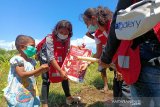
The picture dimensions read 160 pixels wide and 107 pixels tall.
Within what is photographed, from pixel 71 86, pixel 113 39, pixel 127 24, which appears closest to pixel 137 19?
pixel 127 24

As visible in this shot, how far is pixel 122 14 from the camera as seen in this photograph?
6.84 ft

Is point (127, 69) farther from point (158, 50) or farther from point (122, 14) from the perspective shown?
point (122, 14)

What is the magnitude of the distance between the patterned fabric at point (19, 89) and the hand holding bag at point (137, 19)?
1853mm

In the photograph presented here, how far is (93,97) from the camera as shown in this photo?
18.1 ft

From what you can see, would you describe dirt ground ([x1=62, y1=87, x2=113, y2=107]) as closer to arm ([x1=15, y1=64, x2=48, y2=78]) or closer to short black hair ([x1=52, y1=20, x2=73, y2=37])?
short black hair ([x1=52, y1=20, x2=73, y2=37])

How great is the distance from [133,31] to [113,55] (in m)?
0.37

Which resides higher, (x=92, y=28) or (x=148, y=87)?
(x=92, y=28)

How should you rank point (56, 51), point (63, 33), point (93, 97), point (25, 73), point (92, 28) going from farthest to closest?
point (93, 97) → point (56, 51) → point (63, 33) → point (92, 28) → point (25, 73)

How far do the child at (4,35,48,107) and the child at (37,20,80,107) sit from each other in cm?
91

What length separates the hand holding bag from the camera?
1906 millimetres

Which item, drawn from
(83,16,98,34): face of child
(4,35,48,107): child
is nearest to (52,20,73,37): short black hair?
(83,16,98,34): face of child

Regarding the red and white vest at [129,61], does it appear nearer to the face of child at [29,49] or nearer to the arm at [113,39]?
the arm at [113,39]

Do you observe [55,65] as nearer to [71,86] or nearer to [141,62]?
[71,86]

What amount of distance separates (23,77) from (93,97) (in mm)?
2155
